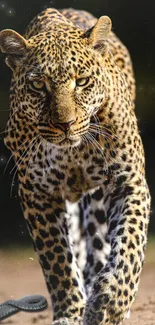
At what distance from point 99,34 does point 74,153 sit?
754 millimetres

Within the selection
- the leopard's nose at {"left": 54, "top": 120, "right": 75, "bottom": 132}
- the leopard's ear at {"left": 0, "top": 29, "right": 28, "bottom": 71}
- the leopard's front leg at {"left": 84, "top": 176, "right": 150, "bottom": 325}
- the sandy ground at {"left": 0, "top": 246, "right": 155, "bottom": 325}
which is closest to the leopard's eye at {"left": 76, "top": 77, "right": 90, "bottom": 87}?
the leopard's nose at {"left": 54, "top": 120, "right": 75, "bottom": 132}

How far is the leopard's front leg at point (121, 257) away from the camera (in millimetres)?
7238

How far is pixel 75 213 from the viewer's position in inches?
326

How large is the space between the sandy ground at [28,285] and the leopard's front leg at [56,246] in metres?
0.84

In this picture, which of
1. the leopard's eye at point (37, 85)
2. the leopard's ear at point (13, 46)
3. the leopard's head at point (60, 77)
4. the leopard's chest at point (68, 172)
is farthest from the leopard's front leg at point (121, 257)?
the leopard's ear at point (13, 46)

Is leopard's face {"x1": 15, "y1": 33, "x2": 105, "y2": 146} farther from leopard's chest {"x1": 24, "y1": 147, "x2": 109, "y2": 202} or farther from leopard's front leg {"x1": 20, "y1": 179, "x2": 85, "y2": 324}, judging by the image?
leopard's front leg {"x1": 20, "y1": 179, "x2": 85, "y2": 324}

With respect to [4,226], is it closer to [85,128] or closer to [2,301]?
[2,301]

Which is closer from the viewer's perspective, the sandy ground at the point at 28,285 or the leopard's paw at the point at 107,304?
the leopard's paw at the point at 107,304

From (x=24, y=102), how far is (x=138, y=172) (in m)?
0.84

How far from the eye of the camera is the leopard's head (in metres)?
7.21

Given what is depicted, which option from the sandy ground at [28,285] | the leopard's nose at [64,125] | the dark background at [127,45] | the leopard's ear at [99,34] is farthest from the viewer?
the sandy ground at [28,285]

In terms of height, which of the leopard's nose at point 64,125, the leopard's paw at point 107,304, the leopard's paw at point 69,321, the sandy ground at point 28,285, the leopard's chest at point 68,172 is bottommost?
the sandy ground at point 28,285

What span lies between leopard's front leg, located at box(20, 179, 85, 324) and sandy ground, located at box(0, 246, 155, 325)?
84 centimetres

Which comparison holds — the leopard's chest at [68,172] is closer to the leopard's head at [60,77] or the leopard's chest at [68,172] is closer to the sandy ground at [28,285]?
the leopard's head at [60,77]
